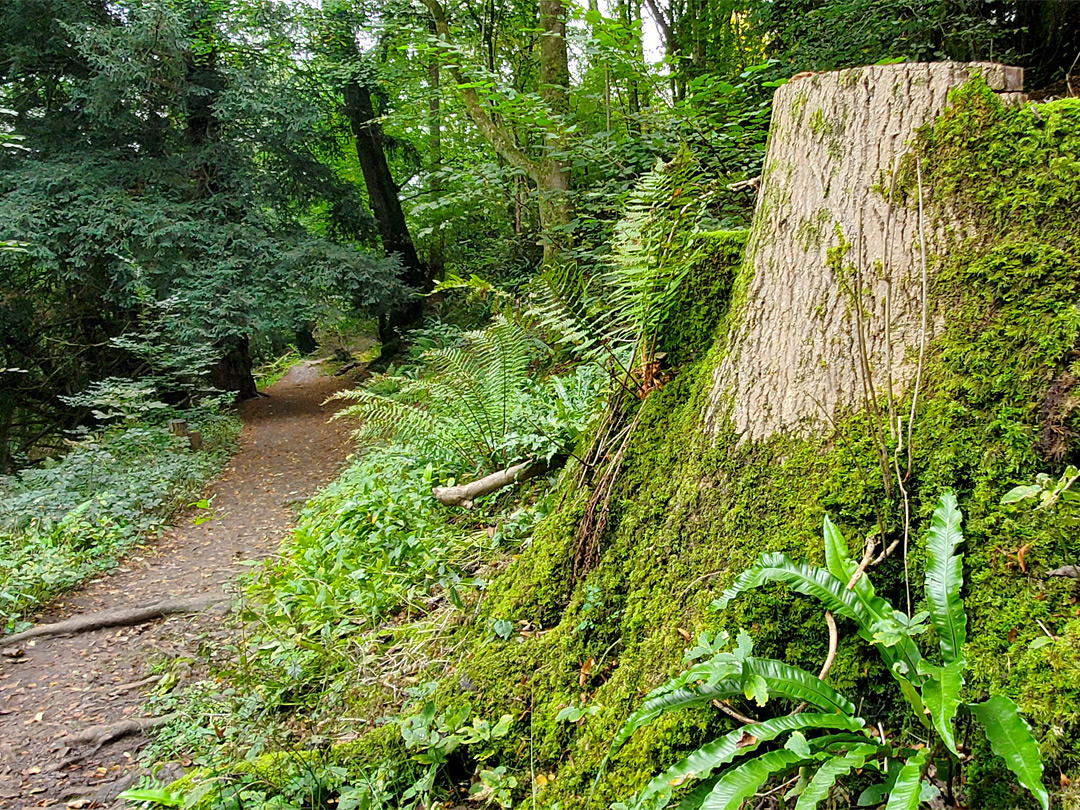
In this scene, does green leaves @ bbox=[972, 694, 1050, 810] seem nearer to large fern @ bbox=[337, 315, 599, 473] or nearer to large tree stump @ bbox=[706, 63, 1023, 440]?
large tree stump @ bbox=[706, 63, 1023, 440]

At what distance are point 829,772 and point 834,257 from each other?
1.40 m

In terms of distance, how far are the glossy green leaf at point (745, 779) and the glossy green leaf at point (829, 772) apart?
0.06 m

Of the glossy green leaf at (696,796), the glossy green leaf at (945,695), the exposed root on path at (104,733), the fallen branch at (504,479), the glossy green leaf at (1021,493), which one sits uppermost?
the glossy green leaf at (1021,493)

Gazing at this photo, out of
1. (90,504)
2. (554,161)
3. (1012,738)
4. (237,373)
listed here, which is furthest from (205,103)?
(1012,738)

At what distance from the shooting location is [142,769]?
307 cm

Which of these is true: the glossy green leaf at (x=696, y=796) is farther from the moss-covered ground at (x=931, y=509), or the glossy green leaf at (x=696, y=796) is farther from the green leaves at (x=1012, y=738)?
the green leaves at (x=1012, y=738)

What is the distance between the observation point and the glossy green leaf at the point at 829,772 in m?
1.19

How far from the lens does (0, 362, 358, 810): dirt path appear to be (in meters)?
3.37

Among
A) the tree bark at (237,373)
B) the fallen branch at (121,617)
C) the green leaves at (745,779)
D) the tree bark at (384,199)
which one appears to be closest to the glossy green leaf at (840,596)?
the green leaves at (745,779)

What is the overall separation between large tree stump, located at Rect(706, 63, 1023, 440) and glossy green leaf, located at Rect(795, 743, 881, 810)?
882mm

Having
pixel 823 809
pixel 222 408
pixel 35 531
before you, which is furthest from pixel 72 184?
pixel 823 809

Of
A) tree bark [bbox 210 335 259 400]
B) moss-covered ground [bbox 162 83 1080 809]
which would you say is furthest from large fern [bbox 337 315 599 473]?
tree bark [bbox 210 335 259 400]

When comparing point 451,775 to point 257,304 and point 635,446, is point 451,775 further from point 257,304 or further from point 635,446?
point 257,304

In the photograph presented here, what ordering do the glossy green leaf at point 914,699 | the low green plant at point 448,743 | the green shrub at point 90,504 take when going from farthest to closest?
the green shrub at point 90,504 < the low green plant at point 448,743 < the glossy green leaf at point 914,699
